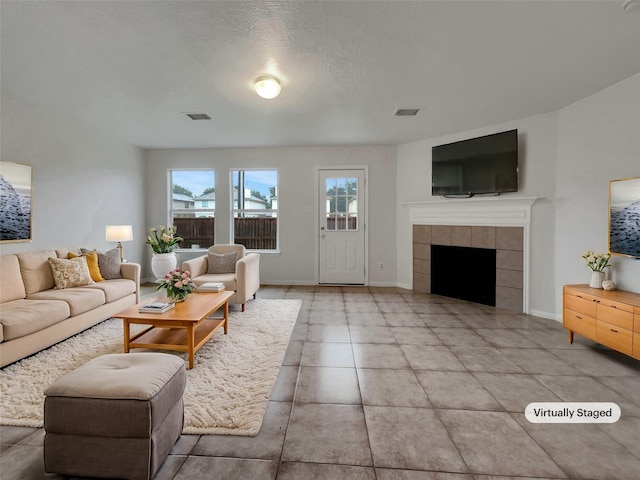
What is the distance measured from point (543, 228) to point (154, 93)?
16.2 feet

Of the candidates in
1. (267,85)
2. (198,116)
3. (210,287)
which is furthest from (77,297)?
(267,85)

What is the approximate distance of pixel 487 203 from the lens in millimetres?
4344

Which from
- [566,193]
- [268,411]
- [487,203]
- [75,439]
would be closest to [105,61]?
[75,439]

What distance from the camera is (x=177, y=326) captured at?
8.16 ft

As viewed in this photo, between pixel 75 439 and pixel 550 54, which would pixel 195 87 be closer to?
pixel 75 439

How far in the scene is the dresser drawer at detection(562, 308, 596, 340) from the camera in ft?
9.02

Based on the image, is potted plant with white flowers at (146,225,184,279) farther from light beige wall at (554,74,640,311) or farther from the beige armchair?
light beige wall at (554,74,640,311)

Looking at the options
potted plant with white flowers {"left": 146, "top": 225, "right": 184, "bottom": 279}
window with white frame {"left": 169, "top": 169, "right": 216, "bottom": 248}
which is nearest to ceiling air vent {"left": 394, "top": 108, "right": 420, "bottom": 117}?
window with white frame {"left": 169, "top": 169, "right": 216, "bottom": 248}

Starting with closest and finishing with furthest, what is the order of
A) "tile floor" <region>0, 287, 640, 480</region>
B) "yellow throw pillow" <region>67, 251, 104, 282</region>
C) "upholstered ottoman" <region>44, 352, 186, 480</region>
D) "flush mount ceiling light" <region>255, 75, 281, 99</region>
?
"upholstered ottoman" <region>44, 352, 186, 480</region> → "tile floor" <region>0, 287, 640, 480</region> → "flush mount ceiling light" <region>255, 75, 281, 99</region> → "yellow throw pillow" <region>67, 251, 104, 282</region>

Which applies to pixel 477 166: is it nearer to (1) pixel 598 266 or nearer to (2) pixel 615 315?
(1) pixel 598 266

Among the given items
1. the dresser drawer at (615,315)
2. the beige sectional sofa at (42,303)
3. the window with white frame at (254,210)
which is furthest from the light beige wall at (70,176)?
the dresser drawer at (615,315)

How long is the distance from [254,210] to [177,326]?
146 inches

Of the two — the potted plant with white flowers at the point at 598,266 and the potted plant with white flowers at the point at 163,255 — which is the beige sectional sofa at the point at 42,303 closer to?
the potted plant with white flowers at the point at 163,255

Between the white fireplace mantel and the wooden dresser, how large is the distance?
1.26 m
